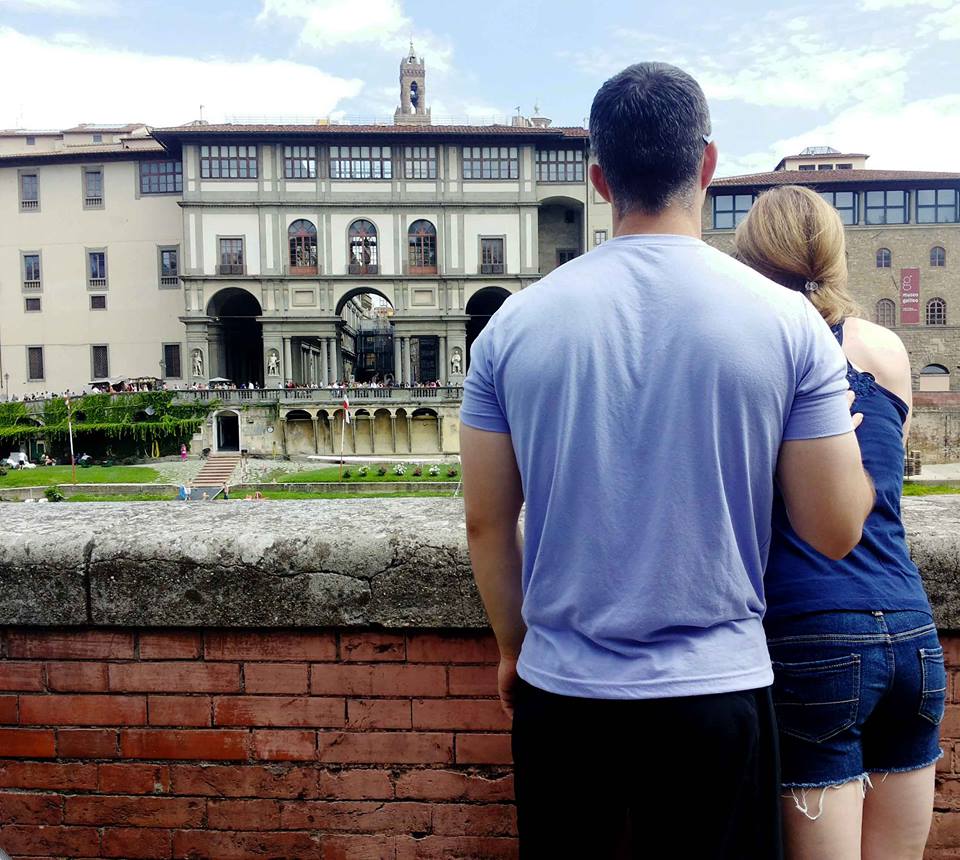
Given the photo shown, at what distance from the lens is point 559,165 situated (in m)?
49.8

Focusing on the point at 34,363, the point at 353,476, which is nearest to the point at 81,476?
the point at 353,476

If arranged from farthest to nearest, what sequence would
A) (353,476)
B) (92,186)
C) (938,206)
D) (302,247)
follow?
(938,206) < (92,186) < (302,247) < (353,476)

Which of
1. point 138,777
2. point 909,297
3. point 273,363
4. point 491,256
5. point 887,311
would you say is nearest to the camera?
point 138,777

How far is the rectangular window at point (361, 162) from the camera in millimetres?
48188

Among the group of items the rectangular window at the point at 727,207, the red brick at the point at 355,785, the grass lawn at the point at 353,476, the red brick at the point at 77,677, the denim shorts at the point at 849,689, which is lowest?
the grass lawn at the point at 353,476

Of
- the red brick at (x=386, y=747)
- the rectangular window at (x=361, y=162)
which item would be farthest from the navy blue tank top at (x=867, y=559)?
the rectangular window at (x=361, y=162)

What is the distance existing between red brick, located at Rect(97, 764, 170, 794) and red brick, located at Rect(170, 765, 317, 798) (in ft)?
0.11

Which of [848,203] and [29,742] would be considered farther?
[848,203]

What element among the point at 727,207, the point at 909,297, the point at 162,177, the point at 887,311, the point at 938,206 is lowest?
the point at 887,311

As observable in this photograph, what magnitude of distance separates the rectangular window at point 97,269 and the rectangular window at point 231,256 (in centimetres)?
980

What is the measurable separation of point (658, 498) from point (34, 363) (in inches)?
2342

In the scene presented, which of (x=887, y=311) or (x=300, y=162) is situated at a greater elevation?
(x=300, y=162)

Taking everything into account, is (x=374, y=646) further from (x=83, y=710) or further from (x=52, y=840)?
(x=52, y=840)

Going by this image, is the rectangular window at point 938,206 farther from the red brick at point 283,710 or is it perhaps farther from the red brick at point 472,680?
the red brick at point 283,710
